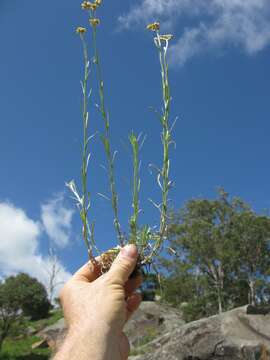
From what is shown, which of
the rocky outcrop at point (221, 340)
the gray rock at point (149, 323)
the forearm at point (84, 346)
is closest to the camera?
the forearm at point (84, 346)

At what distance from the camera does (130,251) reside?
189 centimetres

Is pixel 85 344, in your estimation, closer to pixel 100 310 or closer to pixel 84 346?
pixel 84 346

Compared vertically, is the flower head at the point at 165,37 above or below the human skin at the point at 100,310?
above

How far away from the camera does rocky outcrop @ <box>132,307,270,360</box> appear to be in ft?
28.1

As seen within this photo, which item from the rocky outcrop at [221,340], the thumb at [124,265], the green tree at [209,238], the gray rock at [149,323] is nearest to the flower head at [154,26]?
the thumb at [124,265]

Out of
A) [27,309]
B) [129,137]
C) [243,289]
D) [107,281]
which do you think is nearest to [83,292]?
[107,281]

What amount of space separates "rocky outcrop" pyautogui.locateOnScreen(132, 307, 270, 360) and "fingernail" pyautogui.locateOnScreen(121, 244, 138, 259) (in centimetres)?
735

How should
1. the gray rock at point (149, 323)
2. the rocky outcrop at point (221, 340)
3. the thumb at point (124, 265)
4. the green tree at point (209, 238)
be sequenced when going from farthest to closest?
1. the green tree at point (209, 238)
2. the gray rock at point (149, 323)
3. the rocky outcrop at point (221, 340)
4. the thumb at point (124, 265)

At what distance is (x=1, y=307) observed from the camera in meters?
23.1

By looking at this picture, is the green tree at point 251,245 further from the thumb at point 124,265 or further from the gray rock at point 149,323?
the thumb at point 124,265

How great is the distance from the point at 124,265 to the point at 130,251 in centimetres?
7

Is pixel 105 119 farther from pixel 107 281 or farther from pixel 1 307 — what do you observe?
pixel 1 307

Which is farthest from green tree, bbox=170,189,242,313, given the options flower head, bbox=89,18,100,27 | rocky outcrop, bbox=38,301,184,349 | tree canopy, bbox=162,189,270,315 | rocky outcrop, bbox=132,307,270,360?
flower head, bbox=89,18,100,27

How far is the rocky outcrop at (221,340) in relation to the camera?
8.58 metres
